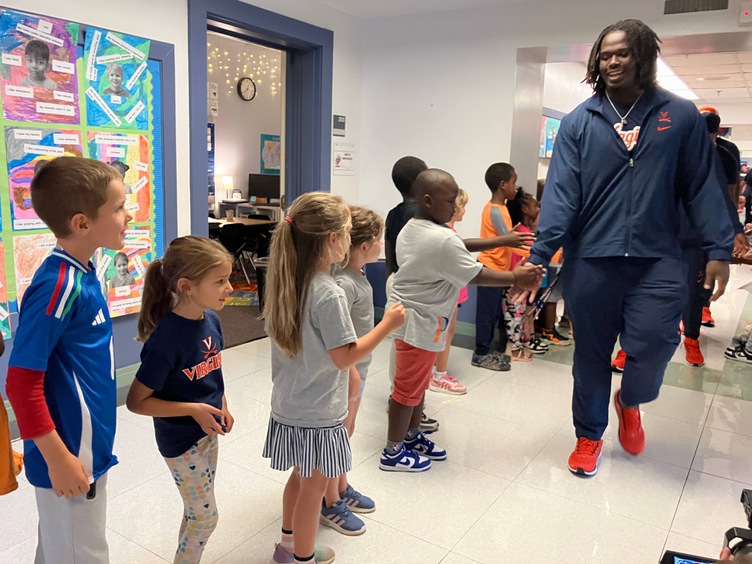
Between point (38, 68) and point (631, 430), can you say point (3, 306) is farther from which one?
point (631, 430)

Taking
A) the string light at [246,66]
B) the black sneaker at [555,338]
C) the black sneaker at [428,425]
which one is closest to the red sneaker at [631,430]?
the black sneaker at [428,425]

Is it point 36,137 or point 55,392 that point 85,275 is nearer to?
point 55,392

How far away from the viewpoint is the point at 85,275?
1308 millimetres

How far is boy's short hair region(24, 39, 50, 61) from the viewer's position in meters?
2.77

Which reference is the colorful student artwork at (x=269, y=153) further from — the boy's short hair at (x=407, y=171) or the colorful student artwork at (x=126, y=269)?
the boy's short hair at (x=407, y=171)

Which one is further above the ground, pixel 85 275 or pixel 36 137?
pixel 36 137

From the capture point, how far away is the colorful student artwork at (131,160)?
3125 millimetres

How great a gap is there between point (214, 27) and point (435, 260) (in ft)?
8.57

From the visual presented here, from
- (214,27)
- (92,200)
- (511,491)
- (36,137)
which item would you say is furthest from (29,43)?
(511,491)

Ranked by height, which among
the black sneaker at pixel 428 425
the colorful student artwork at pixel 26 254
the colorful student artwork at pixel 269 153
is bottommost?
the black sneaker at pixel 428 425

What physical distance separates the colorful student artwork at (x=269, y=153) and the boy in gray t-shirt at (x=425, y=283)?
7486 millimetres

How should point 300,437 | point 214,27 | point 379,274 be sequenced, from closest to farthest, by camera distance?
point 300,437 < point 214,27 < point 379,274

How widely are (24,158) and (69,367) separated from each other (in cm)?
200

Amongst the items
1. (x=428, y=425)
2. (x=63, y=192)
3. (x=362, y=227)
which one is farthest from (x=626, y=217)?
(x=63, y=192)
